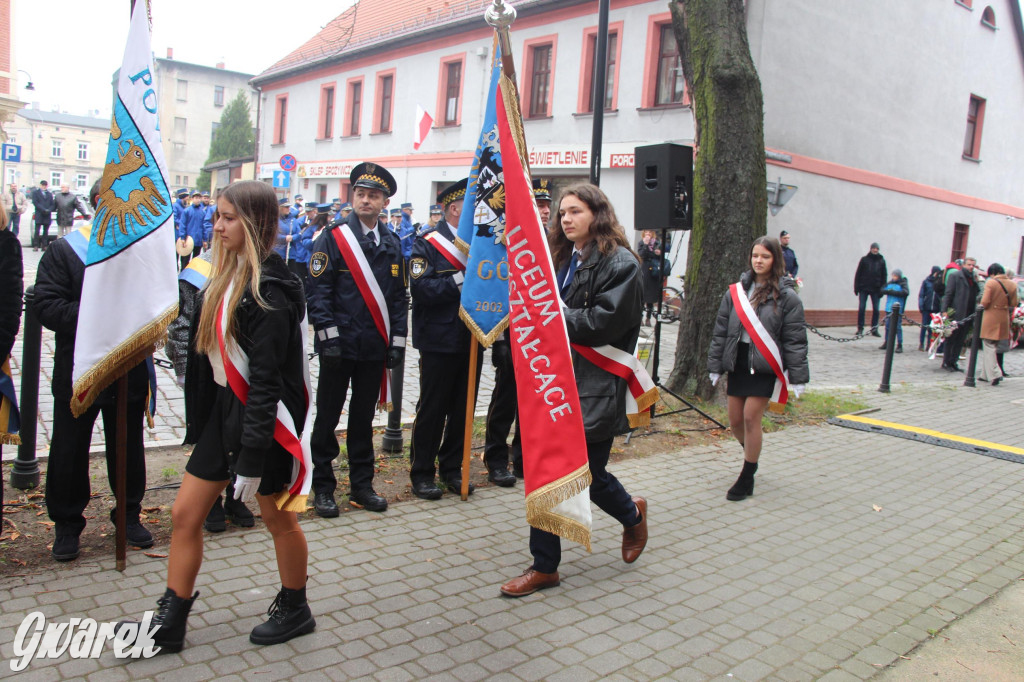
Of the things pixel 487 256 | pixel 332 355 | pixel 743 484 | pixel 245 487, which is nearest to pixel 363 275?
pixel 332 355

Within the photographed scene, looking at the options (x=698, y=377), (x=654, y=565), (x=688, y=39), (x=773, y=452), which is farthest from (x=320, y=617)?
(x=688, y=39)

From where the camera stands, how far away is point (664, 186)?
8.24 meters

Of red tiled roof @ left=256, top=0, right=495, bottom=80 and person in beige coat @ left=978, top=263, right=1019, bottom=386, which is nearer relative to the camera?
person in beige coat @ left=978, top=263, right=1019, bottom=386

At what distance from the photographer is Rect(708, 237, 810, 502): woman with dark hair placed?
5.81m

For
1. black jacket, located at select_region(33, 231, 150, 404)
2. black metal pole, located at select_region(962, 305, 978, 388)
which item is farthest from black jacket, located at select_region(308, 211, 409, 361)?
black metal pole, located at select_region(962, 305, 978, 388)

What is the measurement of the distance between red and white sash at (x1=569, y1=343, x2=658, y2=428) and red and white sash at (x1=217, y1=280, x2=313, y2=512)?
149 cm

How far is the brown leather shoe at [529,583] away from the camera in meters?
4.11

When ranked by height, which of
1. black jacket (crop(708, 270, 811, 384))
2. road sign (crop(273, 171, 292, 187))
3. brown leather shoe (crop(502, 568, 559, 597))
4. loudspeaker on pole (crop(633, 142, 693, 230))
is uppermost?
road sign (crop(273, 171, 292, 187))

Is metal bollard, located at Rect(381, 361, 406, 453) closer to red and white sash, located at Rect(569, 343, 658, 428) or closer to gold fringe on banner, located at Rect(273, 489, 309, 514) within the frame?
red and white sash, located at Rect(569, 343, 658, 428)

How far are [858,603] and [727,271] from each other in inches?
186

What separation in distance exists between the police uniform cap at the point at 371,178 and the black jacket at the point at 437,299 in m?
0.47

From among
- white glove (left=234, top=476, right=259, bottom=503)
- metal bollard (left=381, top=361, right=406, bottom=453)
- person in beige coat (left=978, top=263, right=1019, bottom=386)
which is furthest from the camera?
person in beige coat (left=978, top=263, right=1019, bottom=386)

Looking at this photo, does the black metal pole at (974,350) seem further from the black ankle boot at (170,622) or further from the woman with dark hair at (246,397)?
the black ankle boot at (170,622)
